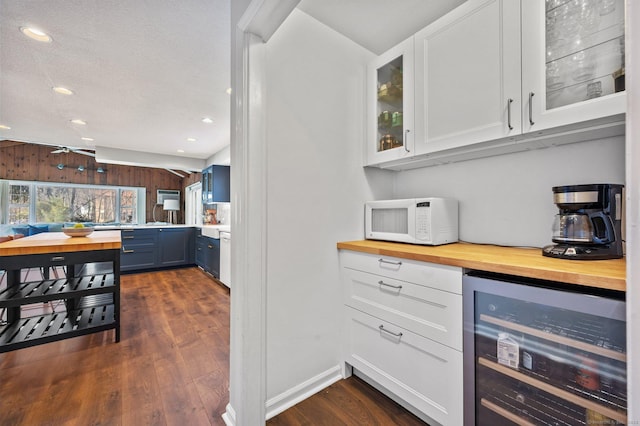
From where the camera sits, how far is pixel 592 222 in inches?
42.6

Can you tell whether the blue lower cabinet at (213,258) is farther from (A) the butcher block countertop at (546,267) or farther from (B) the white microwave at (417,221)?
(A) the butcher block countertop at (546,267)

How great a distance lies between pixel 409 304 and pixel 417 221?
47 centimetres

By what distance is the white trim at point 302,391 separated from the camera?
145 centimetres

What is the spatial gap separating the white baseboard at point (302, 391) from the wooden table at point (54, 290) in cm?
162

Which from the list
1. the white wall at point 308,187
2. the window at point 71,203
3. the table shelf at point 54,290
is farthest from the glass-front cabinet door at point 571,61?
the window at point 71,203

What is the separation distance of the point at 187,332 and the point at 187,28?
2440 mm

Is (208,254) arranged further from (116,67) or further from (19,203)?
(19,203)

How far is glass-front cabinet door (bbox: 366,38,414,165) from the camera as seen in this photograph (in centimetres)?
170

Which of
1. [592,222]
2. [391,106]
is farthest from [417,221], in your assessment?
[391,106]

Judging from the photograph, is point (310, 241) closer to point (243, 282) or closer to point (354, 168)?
point (243, 282)

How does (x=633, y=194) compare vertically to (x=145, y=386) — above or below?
above

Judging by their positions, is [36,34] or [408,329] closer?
[408,329]

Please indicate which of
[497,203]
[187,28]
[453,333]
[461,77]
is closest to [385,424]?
[453,333]

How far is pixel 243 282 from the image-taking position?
1.30 meters
